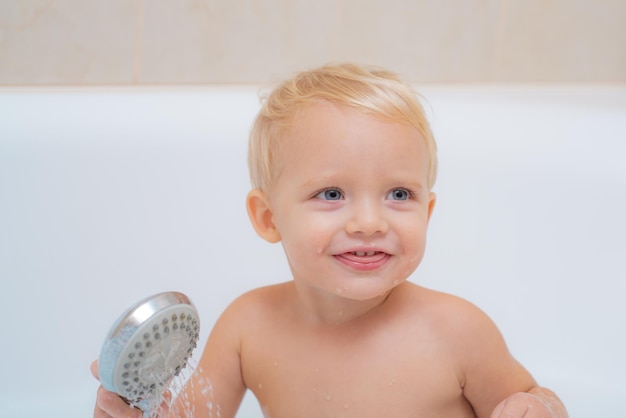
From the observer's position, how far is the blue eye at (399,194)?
32.6 inches

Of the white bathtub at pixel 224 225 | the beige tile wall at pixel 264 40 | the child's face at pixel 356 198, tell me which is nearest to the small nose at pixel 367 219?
the child's face at pixel 356 198

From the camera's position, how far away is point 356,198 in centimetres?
A: 82

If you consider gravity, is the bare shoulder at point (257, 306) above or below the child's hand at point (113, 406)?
above

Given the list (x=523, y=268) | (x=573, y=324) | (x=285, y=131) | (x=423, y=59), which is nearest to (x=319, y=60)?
(x=423, y=59)

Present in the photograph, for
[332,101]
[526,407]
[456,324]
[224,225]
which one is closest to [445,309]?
[456,324]

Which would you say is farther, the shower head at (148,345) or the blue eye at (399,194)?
the blue eye at (399,194)

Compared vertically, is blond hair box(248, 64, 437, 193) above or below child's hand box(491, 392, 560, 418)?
above

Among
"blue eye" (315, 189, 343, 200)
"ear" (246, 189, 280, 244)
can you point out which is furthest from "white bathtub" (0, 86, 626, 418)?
"blue eye" (315, 189, 343, 200)

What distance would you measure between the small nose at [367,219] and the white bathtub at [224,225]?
484 millimetres

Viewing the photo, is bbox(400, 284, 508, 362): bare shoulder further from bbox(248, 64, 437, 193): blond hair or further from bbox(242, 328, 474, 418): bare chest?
bbox(248, 64, 437, 193): blond hair

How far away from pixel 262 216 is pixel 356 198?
150 mm

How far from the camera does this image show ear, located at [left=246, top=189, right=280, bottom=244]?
93cm

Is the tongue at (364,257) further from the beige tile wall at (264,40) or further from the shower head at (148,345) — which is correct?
the beige tile wall at (264,40)

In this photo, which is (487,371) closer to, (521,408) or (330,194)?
(521,408)
